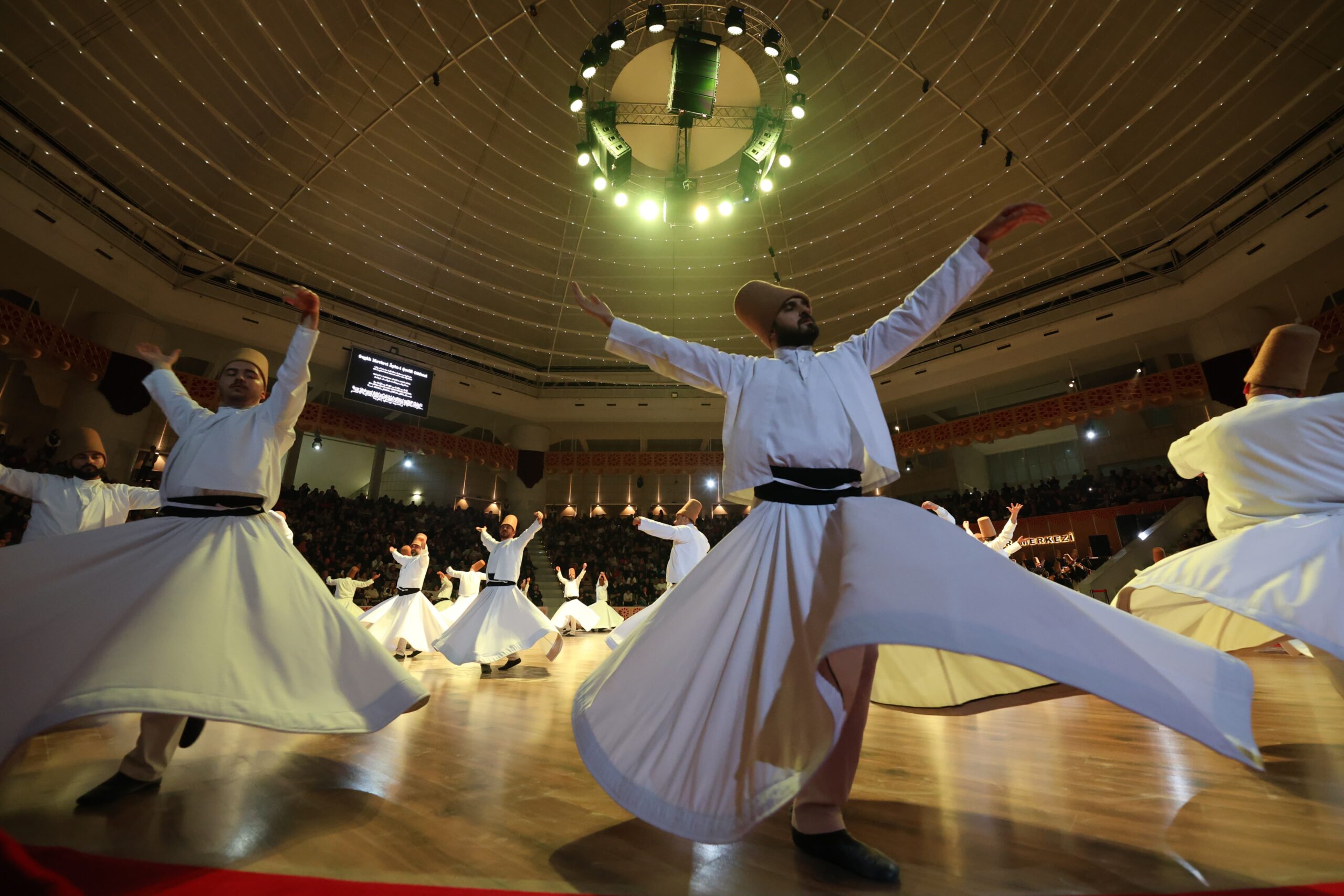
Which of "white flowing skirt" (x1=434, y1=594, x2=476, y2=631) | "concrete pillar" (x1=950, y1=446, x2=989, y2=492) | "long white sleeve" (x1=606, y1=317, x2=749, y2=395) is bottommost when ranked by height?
"white flowing skirt" (x1=434, y1=594, x2=476, y2=631)

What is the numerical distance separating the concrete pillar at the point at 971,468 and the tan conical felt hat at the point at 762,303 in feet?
71.1

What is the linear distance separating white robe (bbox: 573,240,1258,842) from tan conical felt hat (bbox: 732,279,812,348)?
0.14 meters

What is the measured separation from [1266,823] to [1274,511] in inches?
57.2

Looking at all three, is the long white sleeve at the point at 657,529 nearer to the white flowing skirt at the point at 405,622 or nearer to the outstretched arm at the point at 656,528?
the outstretched arm at the point at 656,528

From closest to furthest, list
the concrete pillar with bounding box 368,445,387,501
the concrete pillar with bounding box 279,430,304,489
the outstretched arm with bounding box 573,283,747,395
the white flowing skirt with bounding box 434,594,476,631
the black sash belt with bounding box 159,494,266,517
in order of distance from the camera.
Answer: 1. the outstretched arm with bounding box 573,283,747,395
2. the black sash belt with bounding box 159,494,266,517
3. the white flowing skirt with bounding box 434,594,476,631
4. the concrete pillar with bounding box 279,430,304,489
5. the concrete pillar with bounding box 368,445,387,501

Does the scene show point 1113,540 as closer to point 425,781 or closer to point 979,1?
point 979,1

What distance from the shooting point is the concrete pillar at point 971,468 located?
21281mm

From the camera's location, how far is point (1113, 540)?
14.5 metres

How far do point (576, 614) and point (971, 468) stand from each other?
1666 cm

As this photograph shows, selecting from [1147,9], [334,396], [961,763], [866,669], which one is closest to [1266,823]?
[961,763]

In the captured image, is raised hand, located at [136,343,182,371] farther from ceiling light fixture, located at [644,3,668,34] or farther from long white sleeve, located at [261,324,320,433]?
ceiling light fixture, located at [644,3,668,34]

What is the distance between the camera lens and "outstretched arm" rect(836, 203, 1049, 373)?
174 centimetres

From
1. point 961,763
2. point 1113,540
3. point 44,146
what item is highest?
point 44,146

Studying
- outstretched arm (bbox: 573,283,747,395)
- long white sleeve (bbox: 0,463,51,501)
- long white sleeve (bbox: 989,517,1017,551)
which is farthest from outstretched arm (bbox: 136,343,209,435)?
long white sleeve (bbox: 989,517,1017,551)
